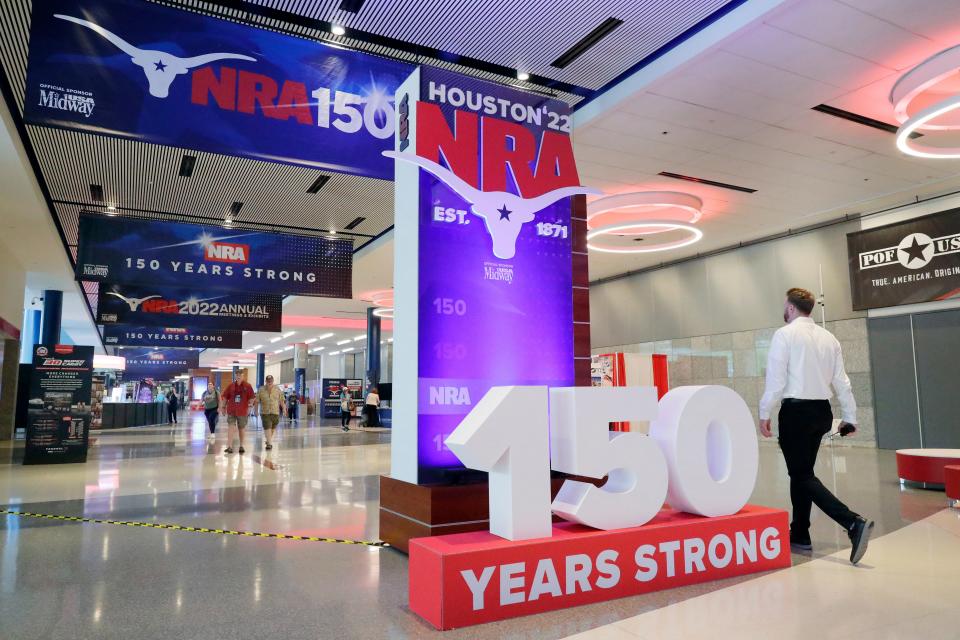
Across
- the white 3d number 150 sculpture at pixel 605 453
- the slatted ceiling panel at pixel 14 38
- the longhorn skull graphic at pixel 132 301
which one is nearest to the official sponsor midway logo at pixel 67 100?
the slatted ceiling panel at pixel 14 38

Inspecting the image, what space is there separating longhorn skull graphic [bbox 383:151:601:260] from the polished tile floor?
A: 199 centimetres

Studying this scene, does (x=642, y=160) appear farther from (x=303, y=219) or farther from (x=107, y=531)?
(x=107, y=531)

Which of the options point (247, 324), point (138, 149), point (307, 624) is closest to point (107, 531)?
point (307, 624)

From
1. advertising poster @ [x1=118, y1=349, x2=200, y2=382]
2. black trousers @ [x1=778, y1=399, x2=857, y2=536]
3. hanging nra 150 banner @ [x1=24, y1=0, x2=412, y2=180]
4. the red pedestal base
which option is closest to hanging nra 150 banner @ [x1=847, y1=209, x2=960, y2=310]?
black trousers @ [x1=778, y1=399, x2=857, y2=536]

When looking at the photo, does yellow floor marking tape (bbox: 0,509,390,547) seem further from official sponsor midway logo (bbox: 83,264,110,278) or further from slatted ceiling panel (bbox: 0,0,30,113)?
slatted ceiling panel (bbox: 0,0,30,113)

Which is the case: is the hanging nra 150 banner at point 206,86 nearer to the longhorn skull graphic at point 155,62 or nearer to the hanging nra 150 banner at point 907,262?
the longhorn skull graphic at point 155,62

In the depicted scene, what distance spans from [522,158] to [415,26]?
2389 mm

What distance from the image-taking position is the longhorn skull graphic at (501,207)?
3809mm

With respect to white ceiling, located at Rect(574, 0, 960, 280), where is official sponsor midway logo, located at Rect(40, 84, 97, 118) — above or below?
below

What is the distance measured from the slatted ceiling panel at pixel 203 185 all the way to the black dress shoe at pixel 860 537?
6.87 metres

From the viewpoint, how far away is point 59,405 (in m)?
9.70

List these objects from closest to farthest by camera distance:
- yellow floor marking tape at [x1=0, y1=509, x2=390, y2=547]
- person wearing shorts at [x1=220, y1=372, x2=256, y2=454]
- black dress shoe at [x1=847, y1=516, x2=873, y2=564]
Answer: black dress shoe at [x1=847, y1=516, x2=873, y2=564] → yellow floor marking tape at [x1=0, y1=509, x2=390, y2=547] → person wearing shorts at [x1=220, y1=372, x2=256, y2=454]

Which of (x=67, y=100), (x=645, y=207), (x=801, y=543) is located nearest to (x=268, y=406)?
(x=645, y=207)

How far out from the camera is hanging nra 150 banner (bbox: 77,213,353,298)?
7.97 metres
